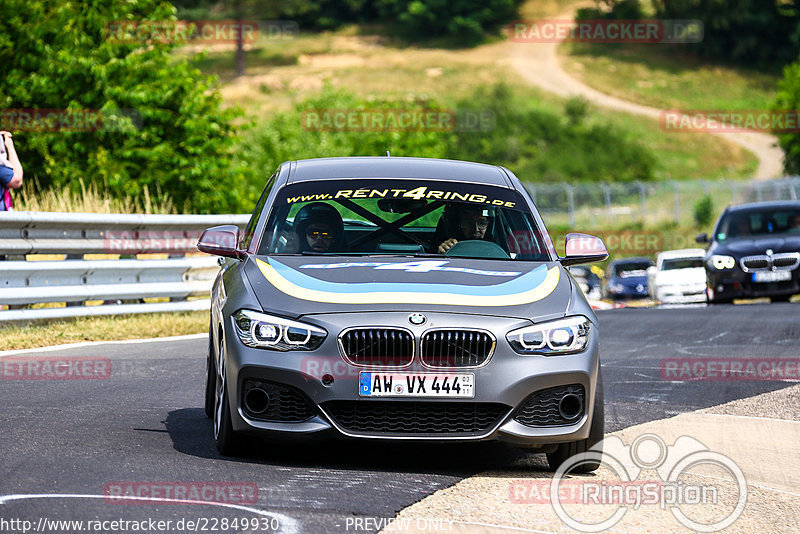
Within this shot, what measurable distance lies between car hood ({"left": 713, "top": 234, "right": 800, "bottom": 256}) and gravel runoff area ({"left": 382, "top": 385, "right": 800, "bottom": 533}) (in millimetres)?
13134

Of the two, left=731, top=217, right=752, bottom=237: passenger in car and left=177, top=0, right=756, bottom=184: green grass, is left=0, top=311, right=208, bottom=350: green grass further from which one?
left=177, top=0, right=756, bottom=184: green grass

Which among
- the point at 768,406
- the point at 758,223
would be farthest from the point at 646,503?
the point at 758,223

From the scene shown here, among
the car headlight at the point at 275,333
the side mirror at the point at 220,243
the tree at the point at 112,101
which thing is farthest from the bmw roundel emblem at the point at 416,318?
the tree at the point at 112,101

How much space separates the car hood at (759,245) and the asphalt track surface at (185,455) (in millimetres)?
9827

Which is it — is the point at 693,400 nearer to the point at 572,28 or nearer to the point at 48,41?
the point at 48,41

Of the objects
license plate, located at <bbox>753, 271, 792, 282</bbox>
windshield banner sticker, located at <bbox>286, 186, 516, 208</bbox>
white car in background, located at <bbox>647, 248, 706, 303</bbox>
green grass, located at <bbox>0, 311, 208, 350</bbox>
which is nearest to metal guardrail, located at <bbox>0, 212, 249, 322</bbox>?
green grass, located at <bbox>0, 311, 208, 350</bbox>

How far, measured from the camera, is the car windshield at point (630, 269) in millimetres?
41344

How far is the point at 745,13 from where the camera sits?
394 feet

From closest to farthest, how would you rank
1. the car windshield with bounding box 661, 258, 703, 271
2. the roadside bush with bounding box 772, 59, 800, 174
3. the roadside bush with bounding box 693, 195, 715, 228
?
the car windshield with bounding box 661, 258, 703, 271 → the roadside bush with bounding box 693, 195, 715, 228 → the roadside bush with bounding box 772, 59, 800, 174

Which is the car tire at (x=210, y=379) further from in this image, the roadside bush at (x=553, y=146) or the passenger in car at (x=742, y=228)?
the roadside bush at (x=553, y=146)

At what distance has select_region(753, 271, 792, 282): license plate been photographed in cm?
2078

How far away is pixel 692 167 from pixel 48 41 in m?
73.7

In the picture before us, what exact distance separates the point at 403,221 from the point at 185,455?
6.34 feet

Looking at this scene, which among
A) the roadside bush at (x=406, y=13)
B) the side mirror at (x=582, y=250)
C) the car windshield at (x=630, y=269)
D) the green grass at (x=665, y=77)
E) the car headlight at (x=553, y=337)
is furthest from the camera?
the roadside bush at (x=406, y=13)
